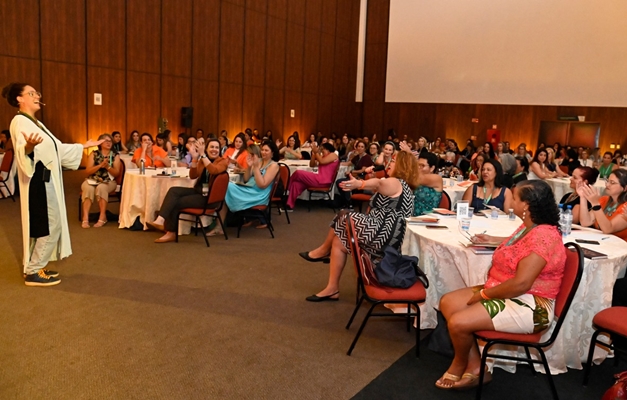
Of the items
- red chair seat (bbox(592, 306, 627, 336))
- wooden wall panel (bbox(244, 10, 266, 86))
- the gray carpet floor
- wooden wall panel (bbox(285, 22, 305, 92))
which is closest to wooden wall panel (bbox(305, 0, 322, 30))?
wooden wall panel (bbox(285, 22, 305, 92))

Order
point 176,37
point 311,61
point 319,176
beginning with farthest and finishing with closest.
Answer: point 311,61
point 176,37
point 319,176

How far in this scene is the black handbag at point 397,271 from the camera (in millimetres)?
3430

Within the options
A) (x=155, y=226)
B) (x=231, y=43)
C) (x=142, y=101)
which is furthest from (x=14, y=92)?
(x=231, y=43)

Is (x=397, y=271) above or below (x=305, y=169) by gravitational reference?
below

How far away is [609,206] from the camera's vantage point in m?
4.43

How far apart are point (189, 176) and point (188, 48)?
8.46 metres

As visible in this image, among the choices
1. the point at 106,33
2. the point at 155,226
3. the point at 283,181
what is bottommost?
the point at 155,226

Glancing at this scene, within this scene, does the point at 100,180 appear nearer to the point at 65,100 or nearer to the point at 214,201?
the point at 214,201

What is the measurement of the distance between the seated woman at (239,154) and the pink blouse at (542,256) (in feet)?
17.6

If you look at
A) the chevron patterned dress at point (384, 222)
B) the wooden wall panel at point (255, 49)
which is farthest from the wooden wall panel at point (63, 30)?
the chevron patterned dress at point (384, 222)

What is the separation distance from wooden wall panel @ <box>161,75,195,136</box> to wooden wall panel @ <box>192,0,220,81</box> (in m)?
0.52

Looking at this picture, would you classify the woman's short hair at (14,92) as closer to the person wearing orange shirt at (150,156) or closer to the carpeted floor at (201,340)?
the carpeted floor at (201,340)

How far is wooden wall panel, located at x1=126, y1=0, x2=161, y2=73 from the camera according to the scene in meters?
12.7

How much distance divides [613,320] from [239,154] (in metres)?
6.63
